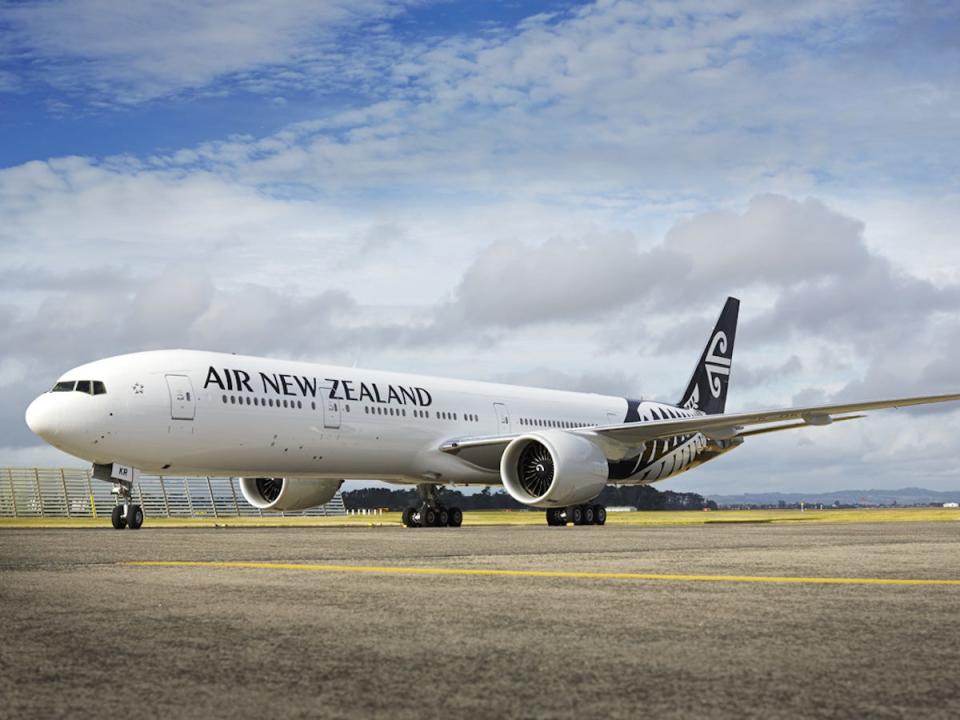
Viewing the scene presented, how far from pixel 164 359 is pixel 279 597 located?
15.0m

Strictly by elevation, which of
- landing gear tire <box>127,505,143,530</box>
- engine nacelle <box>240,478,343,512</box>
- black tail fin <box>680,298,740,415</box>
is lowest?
landing gear tire <box>127,505,143,530</box>

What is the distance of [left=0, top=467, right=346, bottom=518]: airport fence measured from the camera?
37.3m

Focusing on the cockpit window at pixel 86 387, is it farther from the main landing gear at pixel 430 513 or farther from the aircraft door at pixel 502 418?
the aircraft door at pixel 502 418

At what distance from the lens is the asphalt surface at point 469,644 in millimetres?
3332

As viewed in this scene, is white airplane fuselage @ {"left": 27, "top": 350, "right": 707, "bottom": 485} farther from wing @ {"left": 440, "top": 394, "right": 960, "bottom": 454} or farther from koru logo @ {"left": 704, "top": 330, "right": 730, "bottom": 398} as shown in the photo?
koru logo @ {"left": 704, "top": 330, "right": 730, "bottom": 398}

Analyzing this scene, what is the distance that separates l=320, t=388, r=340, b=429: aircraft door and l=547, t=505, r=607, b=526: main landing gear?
6258 mm

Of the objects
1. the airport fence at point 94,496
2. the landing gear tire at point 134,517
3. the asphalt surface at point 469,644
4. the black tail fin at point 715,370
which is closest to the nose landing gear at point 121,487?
the landing gear tire at point 134,517

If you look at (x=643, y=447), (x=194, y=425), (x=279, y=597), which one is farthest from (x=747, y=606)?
(x=643, y=447)

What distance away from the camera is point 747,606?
228 inches

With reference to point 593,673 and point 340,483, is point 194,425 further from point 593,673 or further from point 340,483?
point 593,673

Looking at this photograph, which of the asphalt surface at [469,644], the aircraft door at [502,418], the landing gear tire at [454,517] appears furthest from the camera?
the aircraft door at [502,418]

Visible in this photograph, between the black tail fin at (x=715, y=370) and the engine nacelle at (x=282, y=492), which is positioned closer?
the engine nacelle at (x=282, y=492)

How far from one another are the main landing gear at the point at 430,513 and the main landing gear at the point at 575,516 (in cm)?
235

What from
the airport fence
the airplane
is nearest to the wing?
the airplane
